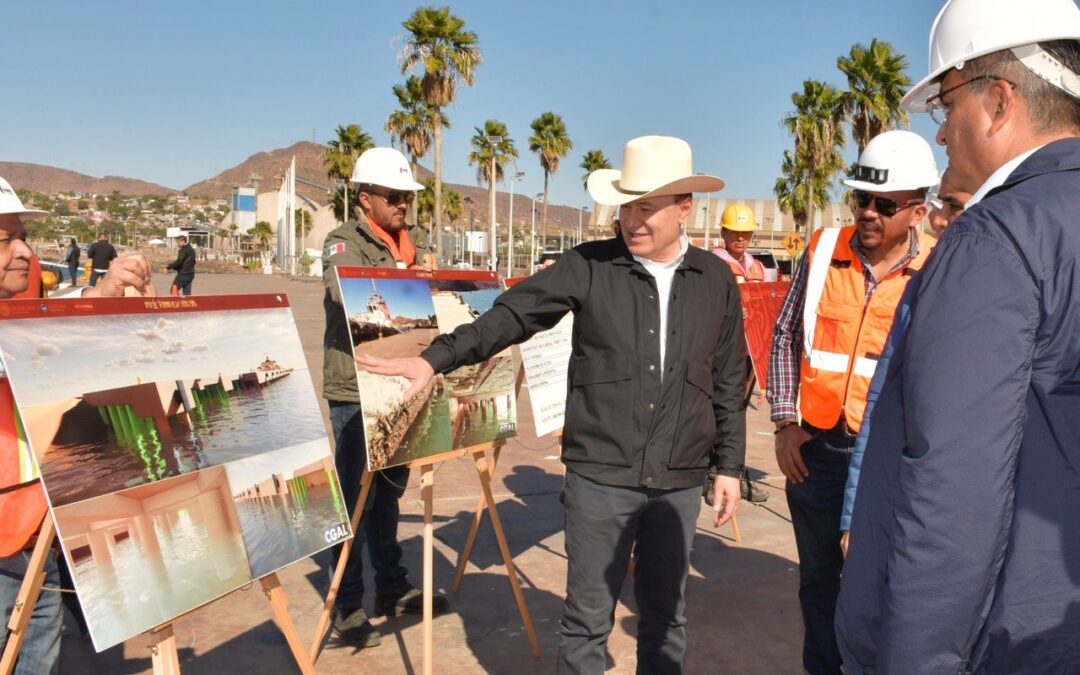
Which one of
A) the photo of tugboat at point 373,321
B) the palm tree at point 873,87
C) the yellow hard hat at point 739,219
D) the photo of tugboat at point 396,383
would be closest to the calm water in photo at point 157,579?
the photo of tugboat at point 396,383

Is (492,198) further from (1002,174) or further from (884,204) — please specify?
(1002,174)

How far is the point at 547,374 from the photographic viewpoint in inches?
180

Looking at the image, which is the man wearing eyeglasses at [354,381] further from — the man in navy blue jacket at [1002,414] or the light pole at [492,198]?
A: the light pole at [492,198]

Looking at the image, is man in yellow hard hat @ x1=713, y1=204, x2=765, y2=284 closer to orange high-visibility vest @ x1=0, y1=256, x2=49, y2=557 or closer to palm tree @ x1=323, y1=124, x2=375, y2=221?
orange high-visibility vest @ x1=0, y1=256, x2=49, y2=557

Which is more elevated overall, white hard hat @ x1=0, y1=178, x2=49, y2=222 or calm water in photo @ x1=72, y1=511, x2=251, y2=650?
white hard hat @ x1=0, y1=178, x2=49, y2=222

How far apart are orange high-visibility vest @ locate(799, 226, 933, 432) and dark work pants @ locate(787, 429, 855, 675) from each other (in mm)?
116

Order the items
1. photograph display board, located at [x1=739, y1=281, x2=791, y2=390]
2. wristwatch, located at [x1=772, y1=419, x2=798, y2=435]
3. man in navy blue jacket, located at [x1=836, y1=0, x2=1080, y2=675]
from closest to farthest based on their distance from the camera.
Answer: man in navy blue jacket, located at [x1=836, y1=0, x2=1080, y2=675] < wristwatch, located at [x1=772, y1=419, x2=798, y2=435] < photograph display board, located at [x1=739, y1=281, x2=791, y2=390]

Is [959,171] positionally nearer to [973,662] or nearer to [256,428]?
[973,662]

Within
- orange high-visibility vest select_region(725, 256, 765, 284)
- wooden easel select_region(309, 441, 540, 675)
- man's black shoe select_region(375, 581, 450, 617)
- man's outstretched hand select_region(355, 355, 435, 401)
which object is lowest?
man's black shoe select_region(375, 581, 450, 617)

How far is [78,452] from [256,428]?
1.98ft

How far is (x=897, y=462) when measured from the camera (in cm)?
143

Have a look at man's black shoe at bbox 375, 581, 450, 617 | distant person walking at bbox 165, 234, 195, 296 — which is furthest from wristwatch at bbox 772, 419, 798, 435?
distant person walking at bbox 165, 234, 195, 296

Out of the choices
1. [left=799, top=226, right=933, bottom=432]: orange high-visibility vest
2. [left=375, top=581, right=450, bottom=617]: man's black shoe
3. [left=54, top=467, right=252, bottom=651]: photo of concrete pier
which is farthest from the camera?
[left=375, top=581, right=450, bottom=617]: man's black shoe

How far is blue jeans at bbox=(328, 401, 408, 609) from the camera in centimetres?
368
